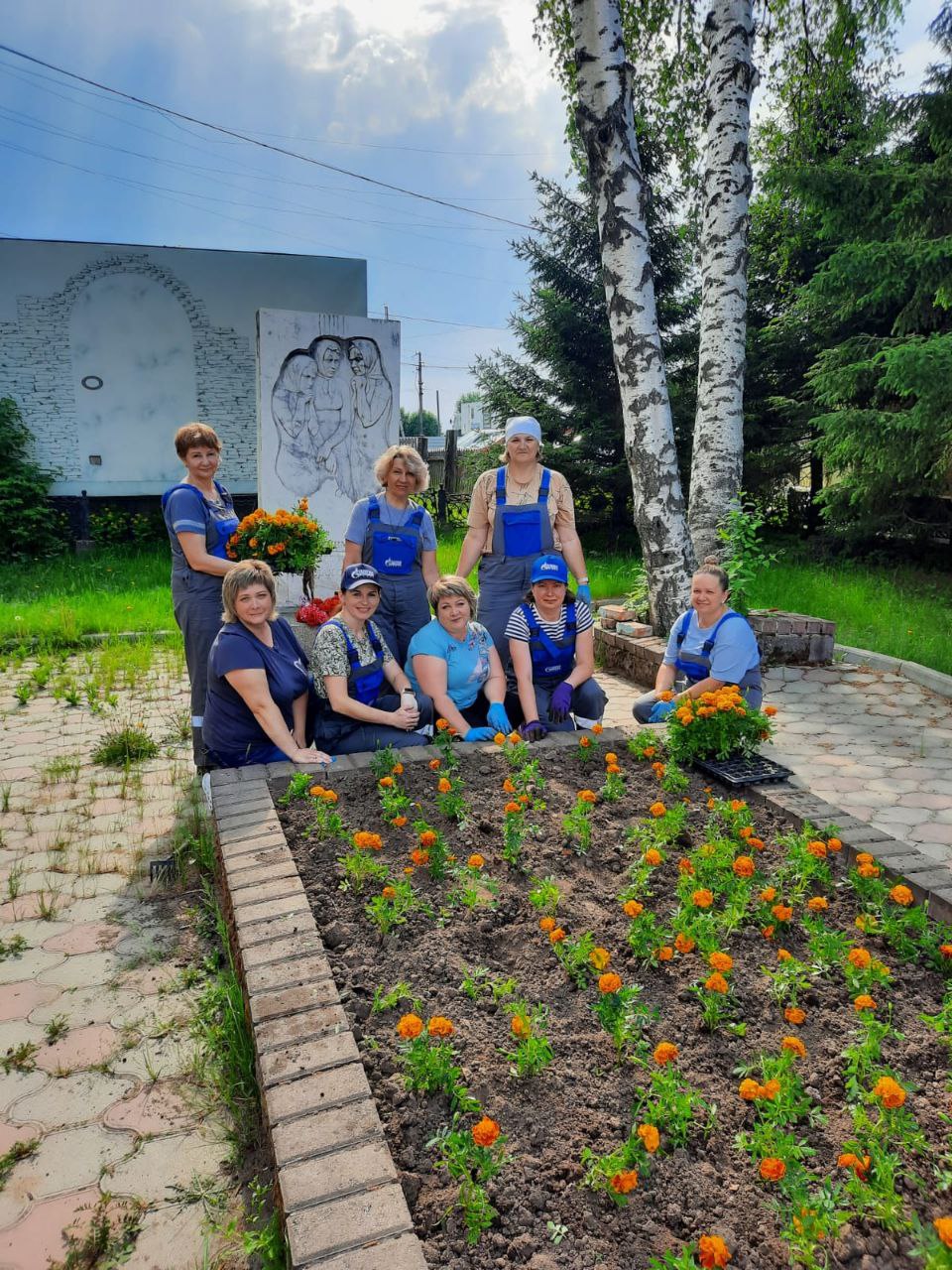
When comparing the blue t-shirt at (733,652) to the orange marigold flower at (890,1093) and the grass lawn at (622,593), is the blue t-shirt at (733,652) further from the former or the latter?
the grass lawn at (622,593)

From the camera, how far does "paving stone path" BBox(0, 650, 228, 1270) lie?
6.04 feet

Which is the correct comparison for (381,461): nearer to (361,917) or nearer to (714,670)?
(714,670)

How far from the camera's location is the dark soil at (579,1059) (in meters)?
1.43

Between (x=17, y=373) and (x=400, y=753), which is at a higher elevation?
(x=17, y=373)

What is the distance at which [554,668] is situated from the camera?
427cm

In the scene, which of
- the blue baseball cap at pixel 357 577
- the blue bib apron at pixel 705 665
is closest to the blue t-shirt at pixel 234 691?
the blue baseball cap at pixel 357 577

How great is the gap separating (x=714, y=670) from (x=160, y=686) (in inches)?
169

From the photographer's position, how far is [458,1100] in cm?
167

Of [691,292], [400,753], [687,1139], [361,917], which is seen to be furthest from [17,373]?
[687,1139]

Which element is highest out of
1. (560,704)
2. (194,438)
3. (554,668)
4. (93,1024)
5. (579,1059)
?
(194,438)

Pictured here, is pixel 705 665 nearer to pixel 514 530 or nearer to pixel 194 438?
pixel 514 530

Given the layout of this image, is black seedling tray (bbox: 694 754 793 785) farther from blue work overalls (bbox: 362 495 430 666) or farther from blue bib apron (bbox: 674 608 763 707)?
blue work overalls (bbox: 362 495 430 666)

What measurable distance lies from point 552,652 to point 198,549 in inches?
72.3

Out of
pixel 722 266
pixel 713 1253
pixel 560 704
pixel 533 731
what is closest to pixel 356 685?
pixel 533 731
